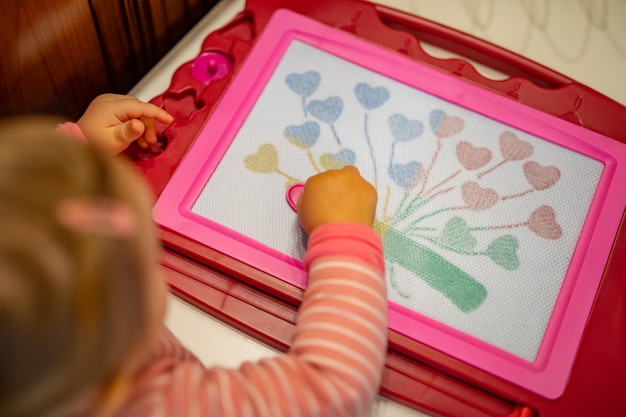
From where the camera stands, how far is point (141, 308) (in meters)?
0.30

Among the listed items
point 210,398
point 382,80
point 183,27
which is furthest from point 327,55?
point 210,398

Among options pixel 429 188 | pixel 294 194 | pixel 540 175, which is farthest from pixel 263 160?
pixel 540 175

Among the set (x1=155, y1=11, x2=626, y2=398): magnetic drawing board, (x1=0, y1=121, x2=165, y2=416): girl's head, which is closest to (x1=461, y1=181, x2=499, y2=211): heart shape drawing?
(x1=155, y1=11, x2=626, y2=398): magnetic drawing board

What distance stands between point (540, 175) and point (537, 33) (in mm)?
203

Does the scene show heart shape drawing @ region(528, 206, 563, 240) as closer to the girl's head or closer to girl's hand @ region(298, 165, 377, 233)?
girl's hand @ region(298, 165, 377, 233)

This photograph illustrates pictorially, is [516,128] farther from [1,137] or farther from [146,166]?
[1,137]

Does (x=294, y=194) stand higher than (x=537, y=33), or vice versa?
(x=537, y=33)

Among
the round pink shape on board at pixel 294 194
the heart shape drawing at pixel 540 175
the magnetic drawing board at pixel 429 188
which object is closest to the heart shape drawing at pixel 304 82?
the magnetic drawing board at pixel 429 188

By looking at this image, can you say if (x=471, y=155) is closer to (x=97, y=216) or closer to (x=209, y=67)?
(x=209, y=67)

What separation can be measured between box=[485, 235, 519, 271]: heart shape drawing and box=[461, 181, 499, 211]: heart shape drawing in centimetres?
3

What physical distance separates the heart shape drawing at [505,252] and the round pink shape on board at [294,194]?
6.8 inches

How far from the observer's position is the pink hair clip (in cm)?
27

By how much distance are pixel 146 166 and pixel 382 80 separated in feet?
0.81

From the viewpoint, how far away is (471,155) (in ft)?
1.97
